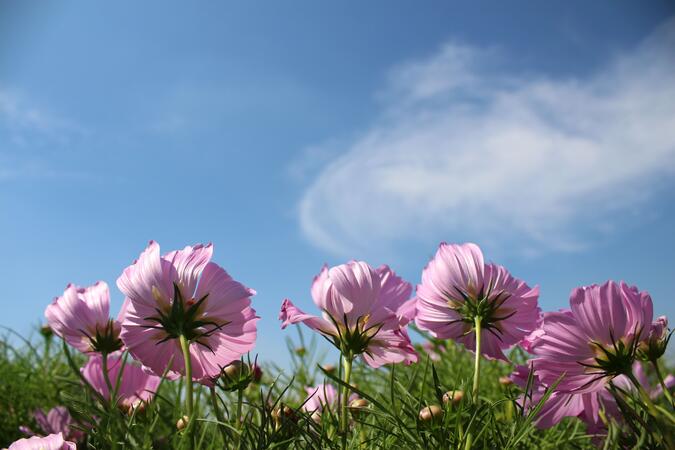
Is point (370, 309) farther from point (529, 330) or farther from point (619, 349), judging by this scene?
point (619, 349)

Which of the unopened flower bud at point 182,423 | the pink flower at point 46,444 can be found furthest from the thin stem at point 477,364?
the pink flower at point 46,444

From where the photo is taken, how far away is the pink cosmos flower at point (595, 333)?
1.06 meters

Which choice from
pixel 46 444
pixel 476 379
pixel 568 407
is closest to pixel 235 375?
pixel 46 444

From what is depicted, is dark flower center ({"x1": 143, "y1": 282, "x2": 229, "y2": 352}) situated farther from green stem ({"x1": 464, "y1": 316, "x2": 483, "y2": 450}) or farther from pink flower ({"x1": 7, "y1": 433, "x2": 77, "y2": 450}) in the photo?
green stem ({"x1": 464, "y1": 316, "x2": 483, "y2": 450})

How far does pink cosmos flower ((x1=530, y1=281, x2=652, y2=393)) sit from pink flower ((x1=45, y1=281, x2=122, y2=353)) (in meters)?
0.96

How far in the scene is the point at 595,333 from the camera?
107 cm

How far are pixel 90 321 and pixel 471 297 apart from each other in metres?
0.88

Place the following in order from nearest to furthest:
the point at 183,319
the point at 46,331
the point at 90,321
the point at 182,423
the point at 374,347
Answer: the point at 183,319 < the point at 182,423 < the point at 374,347 < the point at 90,321 < the point at 46,331

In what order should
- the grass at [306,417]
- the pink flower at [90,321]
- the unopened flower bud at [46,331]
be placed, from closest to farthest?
the grass at [306,417] → the pink flower at [90,321] → the unopened flower bud at [46,331]

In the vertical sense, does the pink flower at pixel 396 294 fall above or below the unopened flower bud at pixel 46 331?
below

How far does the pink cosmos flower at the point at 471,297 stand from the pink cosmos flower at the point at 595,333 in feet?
0.46

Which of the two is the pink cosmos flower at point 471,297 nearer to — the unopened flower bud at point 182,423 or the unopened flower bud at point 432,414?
the unopened flower bud at point 432,414

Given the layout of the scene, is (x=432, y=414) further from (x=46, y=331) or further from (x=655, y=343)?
(x=46, y=331)

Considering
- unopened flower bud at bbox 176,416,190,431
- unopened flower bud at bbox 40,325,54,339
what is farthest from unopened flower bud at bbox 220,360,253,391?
unopened flower bud at bbox 40,325,54,339
